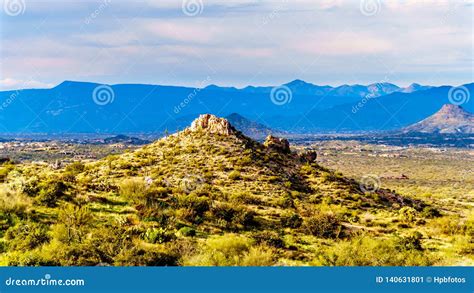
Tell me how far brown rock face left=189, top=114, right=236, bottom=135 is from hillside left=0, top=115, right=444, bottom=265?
261 inches

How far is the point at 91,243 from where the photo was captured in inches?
757

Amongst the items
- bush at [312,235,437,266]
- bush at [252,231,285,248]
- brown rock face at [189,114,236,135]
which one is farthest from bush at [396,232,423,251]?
brown rock face at [189,114,236,135]

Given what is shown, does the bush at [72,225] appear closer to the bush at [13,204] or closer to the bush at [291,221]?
the bush at [13,204]

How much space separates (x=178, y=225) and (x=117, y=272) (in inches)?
251

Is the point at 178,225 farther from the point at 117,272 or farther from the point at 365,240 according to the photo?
the point at 365,240

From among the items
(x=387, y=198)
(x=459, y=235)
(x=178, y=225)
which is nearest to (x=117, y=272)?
(x=178, y=225)

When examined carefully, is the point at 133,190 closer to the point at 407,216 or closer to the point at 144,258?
the point at 144,258

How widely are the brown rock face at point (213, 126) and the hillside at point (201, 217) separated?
21.8 ft

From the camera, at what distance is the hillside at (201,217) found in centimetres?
1917

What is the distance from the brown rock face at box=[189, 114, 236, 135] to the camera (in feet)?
158

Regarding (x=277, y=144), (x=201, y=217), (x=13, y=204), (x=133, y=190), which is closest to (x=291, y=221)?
(x=201, y=217)

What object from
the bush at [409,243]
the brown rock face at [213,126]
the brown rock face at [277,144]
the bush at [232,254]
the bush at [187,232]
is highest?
the brown rock face at [213,126]

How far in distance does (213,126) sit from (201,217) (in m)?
24.6

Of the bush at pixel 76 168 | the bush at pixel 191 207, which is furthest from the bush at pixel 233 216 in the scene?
the bush at pixel 76 168
